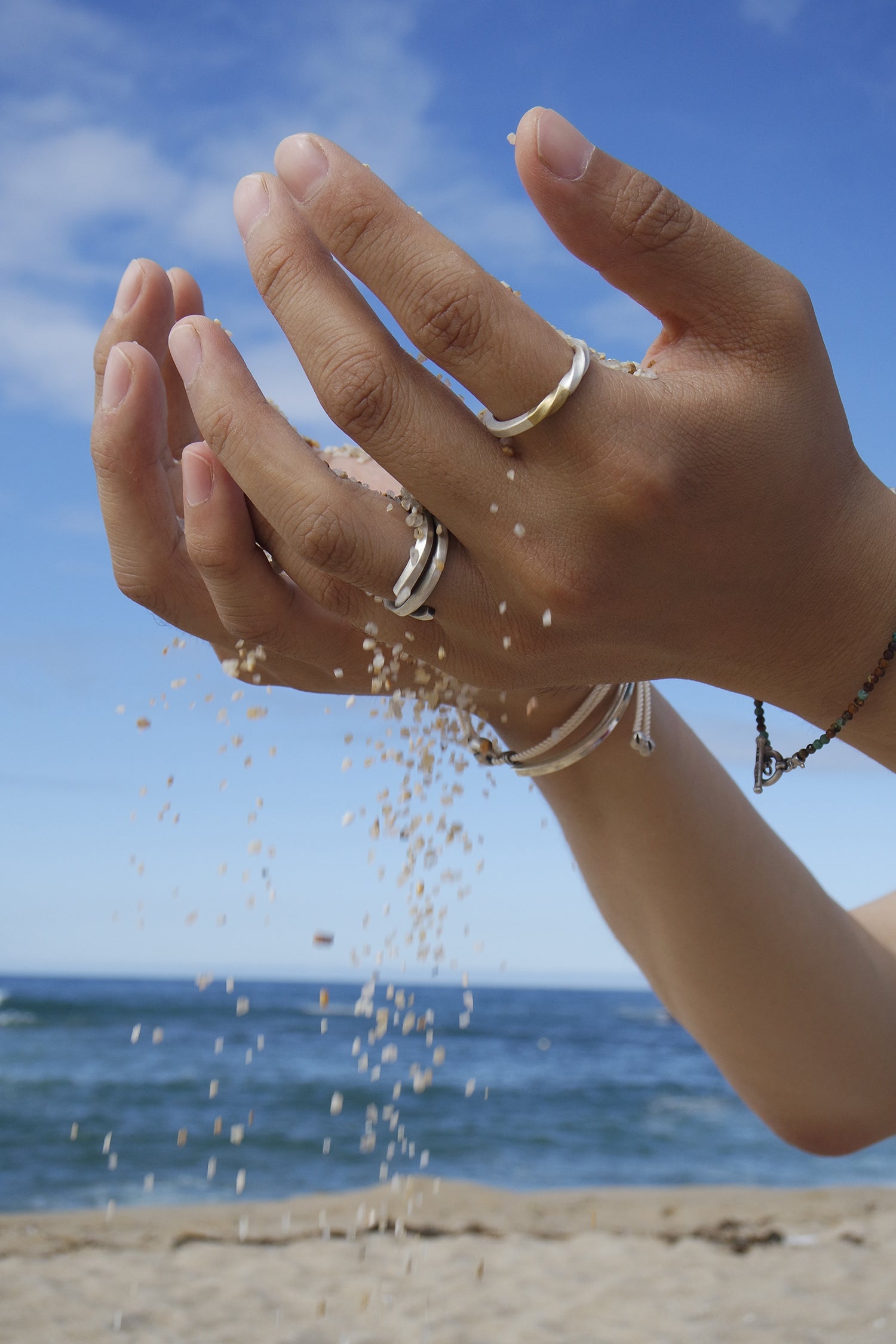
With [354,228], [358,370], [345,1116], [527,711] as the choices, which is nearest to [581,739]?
[527,711]

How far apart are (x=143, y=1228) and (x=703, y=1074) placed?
13211mm

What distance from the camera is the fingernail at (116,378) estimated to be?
1405 mm

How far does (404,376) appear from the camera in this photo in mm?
→ 1088

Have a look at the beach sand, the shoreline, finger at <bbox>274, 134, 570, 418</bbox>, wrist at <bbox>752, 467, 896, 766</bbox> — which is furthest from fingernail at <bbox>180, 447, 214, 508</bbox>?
the shoreline

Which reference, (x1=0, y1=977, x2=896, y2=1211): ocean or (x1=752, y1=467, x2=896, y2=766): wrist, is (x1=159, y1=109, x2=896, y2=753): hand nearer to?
(x1=752, y1=467, x2=896, y2=766): wrist

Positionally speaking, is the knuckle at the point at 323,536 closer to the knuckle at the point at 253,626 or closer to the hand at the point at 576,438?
the hand at the point at 576,438

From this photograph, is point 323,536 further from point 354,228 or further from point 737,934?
point 737,934

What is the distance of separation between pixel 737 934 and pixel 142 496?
1.30 meters

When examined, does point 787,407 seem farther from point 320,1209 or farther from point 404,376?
point 320,1209

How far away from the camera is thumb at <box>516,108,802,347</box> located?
0.98 m

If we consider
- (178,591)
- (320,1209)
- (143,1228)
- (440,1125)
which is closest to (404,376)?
(178,591)

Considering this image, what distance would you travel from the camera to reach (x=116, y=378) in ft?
4.64

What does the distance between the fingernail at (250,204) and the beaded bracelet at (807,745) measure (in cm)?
89

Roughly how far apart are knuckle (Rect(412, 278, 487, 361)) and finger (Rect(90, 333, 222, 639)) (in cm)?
54
